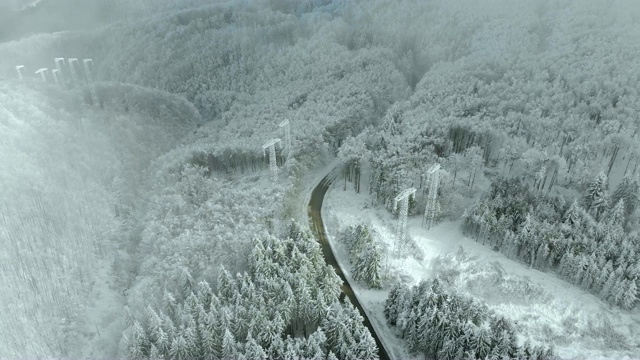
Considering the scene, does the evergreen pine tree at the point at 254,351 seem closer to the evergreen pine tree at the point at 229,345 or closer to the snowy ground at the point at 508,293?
the evergreen pine tree at the point at 229,345

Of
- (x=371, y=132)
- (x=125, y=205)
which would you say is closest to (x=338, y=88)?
(x=371, y=132)

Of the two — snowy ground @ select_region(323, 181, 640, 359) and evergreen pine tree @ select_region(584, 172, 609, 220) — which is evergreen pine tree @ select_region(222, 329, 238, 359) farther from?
evergreen pine tree @ select_region(584, 172, 609, 220)

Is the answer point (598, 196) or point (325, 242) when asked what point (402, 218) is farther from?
point (598, 196)

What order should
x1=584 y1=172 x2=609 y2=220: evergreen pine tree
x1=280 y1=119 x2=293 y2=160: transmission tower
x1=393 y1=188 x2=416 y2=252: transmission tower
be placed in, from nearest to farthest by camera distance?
x1=584 y1=172 x2=609 y2=220: evergreen pine tree < x1=393 y1=188 x2=416 y2=252: transmission tower < x1=280 y1=119 x2=293 y2=160: transmission tower

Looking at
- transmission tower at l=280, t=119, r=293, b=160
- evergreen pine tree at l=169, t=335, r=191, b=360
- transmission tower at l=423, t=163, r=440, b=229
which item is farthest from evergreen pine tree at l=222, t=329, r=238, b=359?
transmission tower at l=280, t=119, r=293, b=160

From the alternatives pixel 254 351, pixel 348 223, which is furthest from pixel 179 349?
pixel 348 223

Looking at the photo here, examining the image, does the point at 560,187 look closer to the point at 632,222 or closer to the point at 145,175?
the point at 632,222

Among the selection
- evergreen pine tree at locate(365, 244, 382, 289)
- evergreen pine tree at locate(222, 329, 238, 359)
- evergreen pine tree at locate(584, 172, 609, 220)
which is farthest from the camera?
evergreen pine tree at locate(584, 172, 609, 220)
